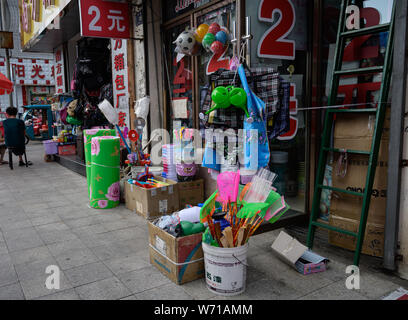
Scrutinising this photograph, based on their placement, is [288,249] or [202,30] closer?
[288,249]

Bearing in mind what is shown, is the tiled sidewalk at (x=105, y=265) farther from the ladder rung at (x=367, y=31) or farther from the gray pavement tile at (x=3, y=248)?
the ladder rung at (x=367, y=31)

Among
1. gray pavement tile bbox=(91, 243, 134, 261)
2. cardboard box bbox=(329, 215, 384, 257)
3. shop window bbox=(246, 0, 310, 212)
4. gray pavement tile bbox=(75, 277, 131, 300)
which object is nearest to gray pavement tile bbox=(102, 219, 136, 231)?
gray pavement tile bbox=(91, 243, 134, 261)

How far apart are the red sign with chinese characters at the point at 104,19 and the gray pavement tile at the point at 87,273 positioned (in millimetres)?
4220

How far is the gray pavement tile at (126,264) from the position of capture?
3.40 m

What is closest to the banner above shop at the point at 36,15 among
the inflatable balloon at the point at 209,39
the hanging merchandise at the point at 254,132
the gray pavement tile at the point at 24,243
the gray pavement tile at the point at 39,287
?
the inflatable balloon at the point at 209,39

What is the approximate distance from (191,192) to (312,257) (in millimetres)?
2311

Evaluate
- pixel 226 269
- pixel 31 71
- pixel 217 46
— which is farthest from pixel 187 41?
pixel 31 71

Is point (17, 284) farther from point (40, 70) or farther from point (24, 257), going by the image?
point (40, 70)

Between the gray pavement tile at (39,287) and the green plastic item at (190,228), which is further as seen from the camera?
the green plastic item at (190,228)

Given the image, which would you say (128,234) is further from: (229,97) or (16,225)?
(229,97)

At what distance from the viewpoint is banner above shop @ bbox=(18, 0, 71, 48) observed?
8664 millimetres

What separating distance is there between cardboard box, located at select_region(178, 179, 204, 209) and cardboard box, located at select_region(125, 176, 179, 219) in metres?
0.14

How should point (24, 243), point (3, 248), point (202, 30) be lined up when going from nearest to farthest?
point (3, 248) → point (24, 243) → point (202, 30)

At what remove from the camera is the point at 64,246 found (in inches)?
159
